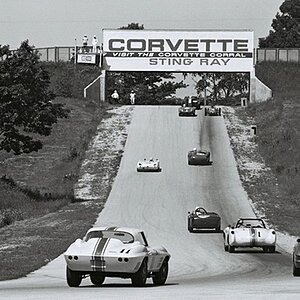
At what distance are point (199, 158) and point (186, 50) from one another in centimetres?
2867

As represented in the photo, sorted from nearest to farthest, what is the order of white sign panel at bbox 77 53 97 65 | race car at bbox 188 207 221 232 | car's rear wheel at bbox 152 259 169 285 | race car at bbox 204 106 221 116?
car's rear wheel at bbox 152 259 169 285, race car at bbox 188 207 221 232, race car at bbox 204 106 221 116, white sign panel at bbox 77 53 97 65

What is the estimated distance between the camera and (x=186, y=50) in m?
105

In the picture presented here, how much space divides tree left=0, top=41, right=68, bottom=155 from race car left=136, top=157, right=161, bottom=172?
11496mm

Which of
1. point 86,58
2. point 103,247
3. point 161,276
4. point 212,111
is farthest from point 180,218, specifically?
point 86,58

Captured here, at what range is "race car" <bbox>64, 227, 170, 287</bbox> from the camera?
73.5ft

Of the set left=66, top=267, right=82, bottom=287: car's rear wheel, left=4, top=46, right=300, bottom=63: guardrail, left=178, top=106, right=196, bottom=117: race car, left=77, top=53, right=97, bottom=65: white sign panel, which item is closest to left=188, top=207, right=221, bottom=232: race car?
left=66, top=267, right=82, bottom=287: car's rear wheel

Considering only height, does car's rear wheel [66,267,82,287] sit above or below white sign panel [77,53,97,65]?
below

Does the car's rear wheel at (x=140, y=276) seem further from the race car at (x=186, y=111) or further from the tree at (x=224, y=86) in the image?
the tree at (x=224, y=86)

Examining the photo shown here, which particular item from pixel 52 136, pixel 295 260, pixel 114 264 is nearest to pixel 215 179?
pixel 52 136

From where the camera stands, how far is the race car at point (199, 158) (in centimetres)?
7825

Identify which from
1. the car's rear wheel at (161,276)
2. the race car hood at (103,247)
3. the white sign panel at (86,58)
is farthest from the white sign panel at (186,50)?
the race car hood at (103,247)

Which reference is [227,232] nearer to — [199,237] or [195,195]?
[199,237]

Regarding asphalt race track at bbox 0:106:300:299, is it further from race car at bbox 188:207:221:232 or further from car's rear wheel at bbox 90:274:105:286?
race car at bbox 188:207:221:232

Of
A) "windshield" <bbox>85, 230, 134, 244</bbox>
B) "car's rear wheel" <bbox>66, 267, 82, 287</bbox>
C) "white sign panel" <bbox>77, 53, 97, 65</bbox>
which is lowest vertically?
"car's rear wheel" <bbox>66, 267, 82, 287</bbox>
